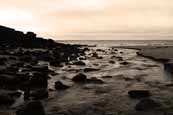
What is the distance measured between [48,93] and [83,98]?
2.00 metres

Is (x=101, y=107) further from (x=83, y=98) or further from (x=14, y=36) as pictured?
(x=14, y=36)

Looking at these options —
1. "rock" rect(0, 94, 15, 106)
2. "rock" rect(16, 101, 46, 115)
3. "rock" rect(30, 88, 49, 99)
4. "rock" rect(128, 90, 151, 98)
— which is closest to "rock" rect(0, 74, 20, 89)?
"rock" rect(30, 88, 49, 99)

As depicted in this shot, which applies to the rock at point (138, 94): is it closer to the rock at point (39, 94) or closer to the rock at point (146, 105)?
the rock at point (146, 105)

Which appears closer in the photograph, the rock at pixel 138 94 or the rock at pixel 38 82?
the rock at pixel 138 94

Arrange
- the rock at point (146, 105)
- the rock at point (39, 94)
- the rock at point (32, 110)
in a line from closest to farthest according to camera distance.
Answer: the rock at point (32, 110) → the rock at point (146, 105) → the rock at point (39, 94)

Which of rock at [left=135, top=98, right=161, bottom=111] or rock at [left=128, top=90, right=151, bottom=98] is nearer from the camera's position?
rock at [left=135, top=98, right=161, bottom=111]

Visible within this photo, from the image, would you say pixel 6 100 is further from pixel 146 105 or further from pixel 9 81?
pixel 146 105

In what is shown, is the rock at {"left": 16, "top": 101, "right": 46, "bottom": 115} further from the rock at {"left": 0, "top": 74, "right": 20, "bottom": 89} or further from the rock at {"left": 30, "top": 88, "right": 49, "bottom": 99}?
the rock at {"left": 0, "top": 74, "right": 20, "bottom": 89}

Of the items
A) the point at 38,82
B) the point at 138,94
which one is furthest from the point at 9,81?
the point at 138,94

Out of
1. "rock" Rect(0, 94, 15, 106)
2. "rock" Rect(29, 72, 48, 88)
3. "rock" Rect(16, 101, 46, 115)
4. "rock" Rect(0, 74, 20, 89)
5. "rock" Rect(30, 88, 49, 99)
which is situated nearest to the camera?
"rock" Rect(16, 101, 46, 115)

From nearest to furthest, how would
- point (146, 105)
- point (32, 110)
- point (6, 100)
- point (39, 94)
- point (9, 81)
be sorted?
point (32, 110) → point (146, 105) → point (6, 100) → point (39, 94) → point (9, 81)

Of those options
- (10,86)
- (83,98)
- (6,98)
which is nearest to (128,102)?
(83,98)

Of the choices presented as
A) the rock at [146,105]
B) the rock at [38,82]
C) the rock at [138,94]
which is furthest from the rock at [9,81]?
the rock at [146,105]

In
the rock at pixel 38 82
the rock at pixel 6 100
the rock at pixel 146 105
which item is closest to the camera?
the rock at pixel 146 105
